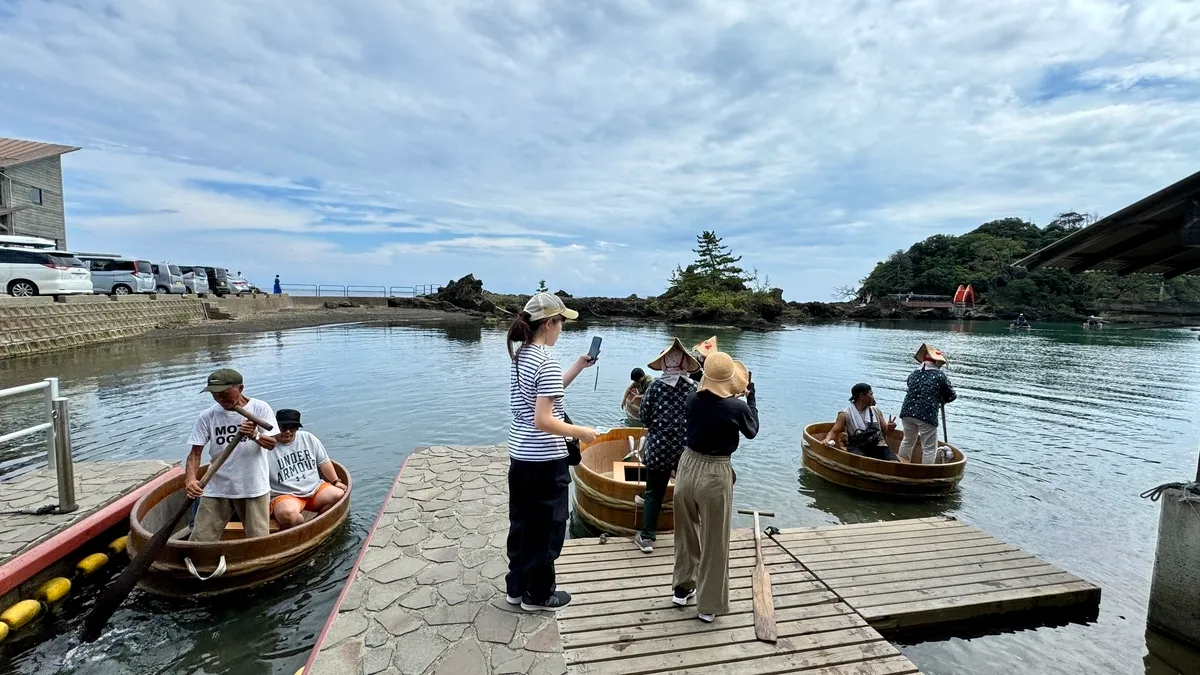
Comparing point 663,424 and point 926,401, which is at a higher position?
point 663,424

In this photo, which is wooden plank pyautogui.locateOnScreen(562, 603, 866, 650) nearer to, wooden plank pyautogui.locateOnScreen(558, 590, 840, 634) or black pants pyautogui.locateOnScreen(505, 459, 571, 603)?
wooden plank pyautogui.locateOnScreen(558, 590, 840, 634)

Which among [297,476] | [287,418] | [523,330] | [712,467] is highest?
[523,330]

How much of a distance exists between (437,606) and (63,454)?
4851 millimetres

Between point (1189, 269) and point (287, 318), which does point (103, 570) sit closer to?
point (1189, 269)

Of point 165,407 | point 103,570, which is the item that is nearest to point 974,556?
point 103,570

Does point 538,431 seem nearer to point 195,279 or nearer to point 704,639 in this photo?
point 704,639

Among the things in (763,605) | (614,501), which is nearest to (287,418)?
(614,501)

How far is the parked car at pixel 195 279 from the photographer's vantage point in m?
34.6

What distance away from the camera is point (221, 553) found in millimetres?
5430

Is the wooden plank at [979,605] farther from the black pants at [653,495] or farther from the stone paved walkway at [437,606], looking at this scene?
the stone paved walkway at [437,606]

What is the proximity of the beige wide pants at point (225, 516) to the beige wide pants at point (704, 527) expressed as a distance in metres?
4.33

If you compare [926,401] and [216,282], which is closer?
[926,401]

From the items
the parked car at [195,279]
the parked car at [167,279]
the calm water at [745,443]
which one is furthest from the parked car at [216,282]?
the calm water at [745,443]

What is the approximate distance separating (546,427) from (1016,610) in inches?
206
